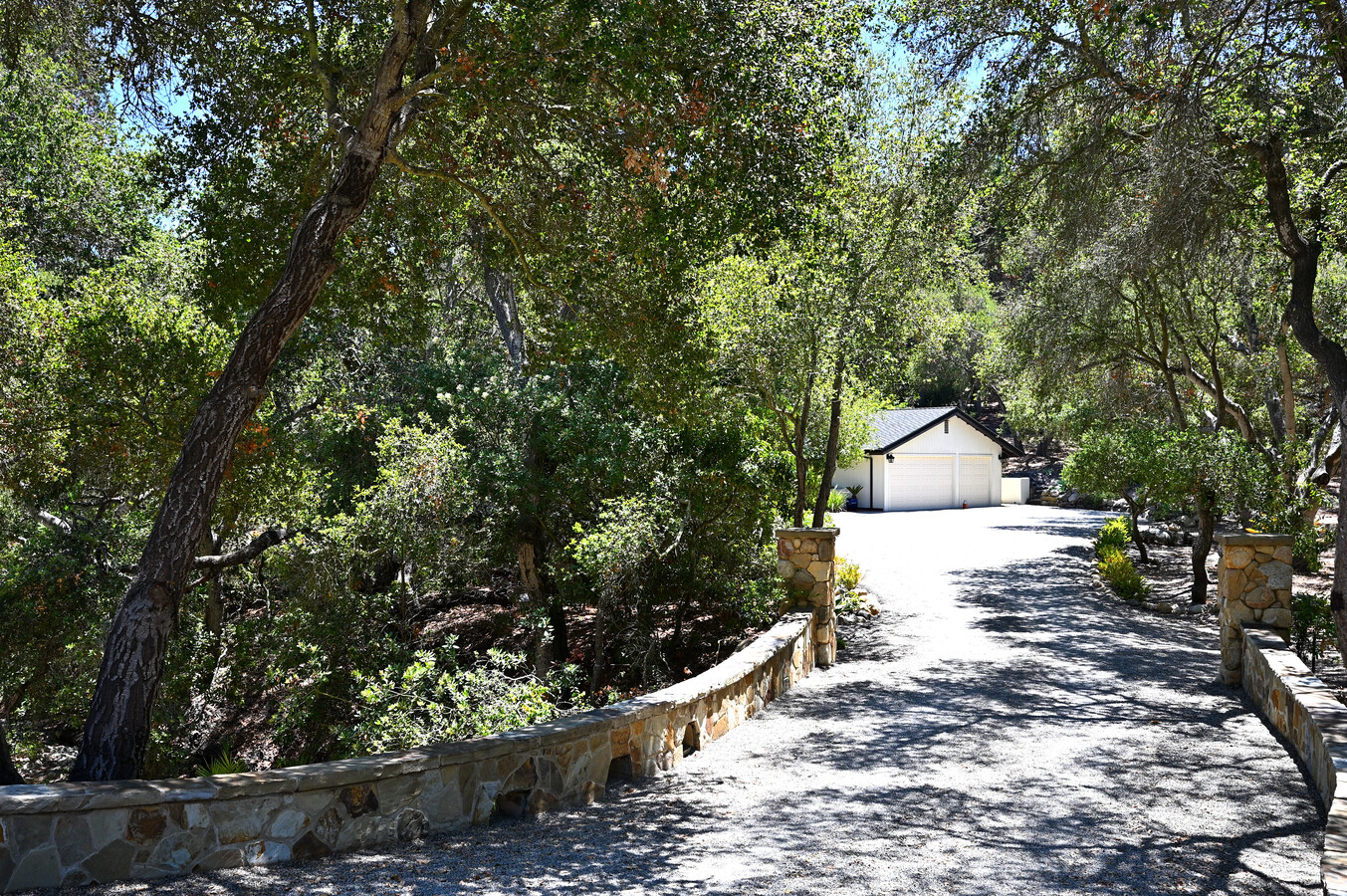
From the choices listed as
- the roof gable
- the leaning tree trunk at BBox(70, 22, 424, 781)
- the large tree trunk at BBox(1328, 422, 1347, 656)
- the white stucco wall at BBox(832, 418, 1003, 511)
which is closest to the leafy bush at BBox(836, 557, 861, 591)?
the large tree trunk at BBox(1328, 422, 1347, 656)

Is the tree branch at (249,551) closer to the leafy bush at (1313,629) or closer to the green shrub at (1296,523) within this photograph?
the leafy bush at (1313,629)

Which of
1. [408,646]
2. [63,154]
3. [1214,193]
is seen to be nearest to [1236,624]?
[1214,193]

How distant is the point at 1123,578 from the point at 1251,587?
721 centimetres

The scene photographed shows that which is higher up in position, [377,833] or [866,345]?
[866,345]

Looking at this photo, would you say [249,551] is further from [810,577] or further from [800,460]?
[800,460]

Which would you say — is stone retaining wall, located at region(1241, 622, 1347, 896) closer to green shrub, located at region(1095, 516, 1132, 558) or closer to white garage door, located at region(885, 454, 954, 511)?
green shrub, located at region(1095, 516, 1132, 558)

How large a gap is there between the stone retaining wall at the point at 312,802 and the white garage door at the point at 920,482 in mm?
29501

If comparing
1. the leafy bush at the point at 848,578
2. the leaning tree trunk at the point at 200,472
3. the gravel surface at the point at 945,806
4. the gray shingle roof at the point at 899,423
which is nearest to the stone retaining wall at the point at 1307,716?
the gravel surface at the point at 945,806

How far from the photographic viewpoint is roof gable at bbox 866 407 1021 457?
34.4 metres

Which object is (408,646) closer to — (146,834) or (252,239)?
(252,239)

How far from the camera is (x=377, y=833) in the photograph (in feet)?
15.7

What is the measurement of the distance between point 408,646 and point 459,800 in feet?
17.4

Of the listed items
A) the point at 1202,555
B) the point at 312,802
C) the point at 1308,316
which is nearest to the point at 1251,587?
the point at 1308,316

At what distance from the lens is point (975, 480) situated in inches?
1483
